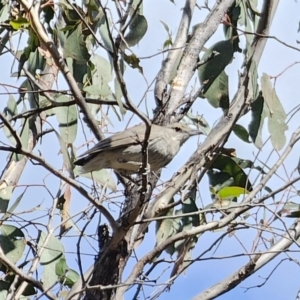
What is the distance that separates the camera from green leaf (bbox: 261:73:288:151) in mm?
2797

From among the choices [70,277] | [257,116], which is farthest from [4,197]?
[257,116]

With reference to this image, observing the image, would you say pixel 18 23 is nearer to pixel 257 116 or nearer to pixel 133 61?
pixel 133 61

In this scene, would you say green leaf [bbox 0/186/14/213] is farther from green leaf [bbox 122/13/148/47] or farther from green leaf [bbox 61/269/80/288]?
green leaf [bbox 122/13/148/47]

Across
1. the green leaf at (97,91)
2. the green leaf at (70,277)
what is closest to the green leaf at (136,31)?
the green leaf at (97,91)

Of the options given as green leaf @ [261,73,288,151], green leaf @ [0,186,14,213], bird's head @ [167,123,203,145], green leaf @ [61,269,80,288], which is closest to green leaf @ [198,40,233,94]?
green leaf @ [261,73,288,151]

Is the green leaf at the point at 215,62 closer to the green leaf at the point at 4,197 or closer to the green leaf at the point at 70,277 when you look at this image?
the green leaf at the point at 4,197

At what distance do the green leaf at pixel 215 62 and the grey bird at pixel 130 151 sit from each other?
46 cm

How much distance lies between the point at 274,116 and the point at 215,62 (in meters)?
0.35

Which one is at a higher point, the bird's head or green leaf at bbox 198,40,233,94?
the bird's head

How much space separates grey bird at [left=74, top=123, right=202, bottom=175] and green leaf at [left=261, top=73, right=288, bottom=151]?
688 millimetres

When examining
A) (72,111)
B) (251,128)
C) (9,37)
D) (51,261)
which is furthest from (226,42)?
(51,261)

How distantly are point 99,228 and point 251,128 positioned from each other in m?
0.75

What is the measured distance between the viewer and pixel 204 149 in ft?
10.0

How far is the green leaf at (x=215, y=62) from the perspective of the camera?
9.82 feet
